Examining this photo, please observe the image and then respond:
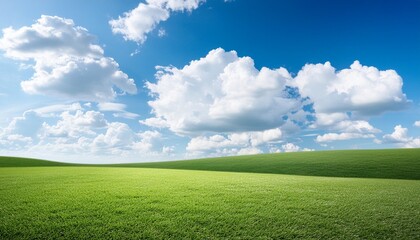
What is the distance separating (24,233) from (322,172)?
29.2 metres

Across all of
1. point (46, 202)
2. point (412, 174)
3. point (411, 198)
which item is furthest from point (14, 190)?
point (412, 174)

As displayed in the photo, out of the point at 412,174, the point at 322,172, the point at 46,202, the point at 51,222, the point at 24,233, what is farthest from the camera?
the point at 322,172

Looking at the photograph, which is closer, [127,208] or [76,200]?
[127,208]

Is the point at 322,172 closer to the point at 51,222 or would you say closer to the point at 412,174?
the point at 412,174

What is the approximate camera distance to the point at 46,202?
796 cm

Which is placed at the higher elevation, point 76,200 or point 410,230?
point 76,200

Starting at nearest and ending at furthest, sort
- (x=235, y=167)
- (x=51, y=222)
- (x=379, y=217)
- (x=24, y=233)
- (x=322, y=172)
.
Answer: (x=24, y=233) < (x=51, y=222) < (x=379, y=217) < (x=322, y=172) < (x=235, y=167)

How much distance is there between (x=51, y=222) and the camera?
6.24 metres

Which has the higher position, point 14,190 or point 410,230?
point 14,190

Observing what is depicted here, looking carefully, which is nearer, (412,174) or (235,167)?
(412,174)

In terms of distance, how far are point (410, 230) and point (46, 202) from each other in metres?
9.62

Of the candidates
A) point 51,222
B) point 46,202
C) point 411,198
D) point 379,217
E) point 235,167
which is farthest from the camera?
point 235,167

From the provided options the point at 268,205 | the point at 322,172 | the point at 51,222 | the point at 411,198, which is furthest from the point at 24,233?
the point at 322,172

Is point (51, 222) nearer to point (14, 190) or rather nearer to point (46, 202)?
point (46, 202)
